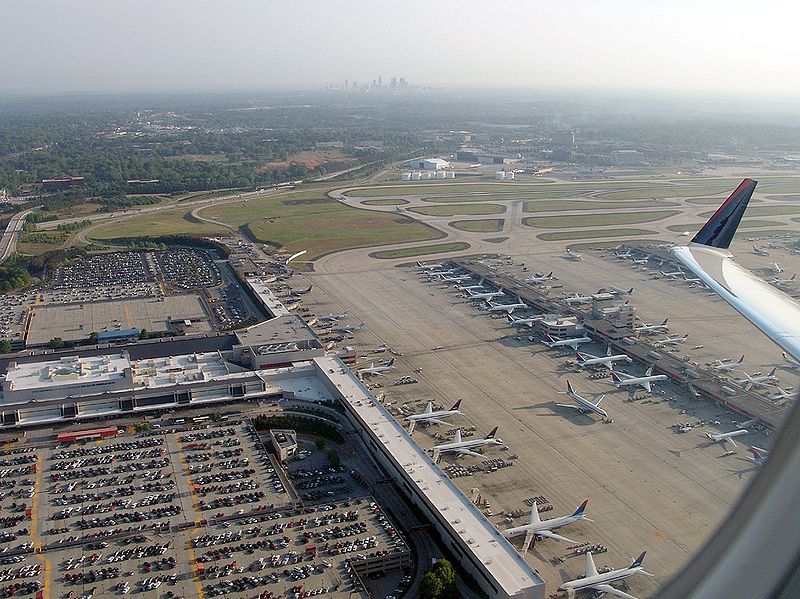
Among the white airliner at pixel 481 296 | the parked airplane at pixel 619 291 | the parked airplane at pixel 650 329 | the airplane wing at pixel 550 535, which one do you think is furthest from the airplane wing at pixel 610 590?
the parked airplane at pixel 619 291

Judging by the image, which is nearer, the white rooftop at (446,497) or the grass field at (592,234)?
the white rooftop at (446,497)

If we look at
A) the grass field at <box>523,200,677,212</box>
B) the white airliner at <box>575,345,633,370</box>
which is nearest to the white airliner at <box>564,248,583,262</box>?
the grass field at <box>523,200,677,212</box>

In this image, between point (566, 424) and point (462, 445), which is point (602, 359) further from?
point (462, 445)

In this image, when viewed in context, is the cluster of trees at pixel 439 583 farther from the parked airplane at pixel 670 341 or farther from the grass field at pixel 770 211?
the grass field at pixel 770 211

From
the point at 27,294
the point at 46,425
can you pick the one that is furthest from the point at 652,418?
the point at 27,294

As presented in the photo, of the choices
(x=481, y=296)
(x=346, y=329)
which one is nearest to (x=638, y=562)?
(x=346, y=329)

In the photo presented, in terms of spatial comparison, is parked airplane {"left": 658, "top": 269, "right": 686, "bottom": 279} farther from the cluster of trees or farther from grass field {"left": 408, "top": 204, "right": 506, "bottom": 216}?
the cluster of trees

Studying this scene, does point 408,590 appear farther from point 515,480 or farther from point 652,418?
point 652,418
